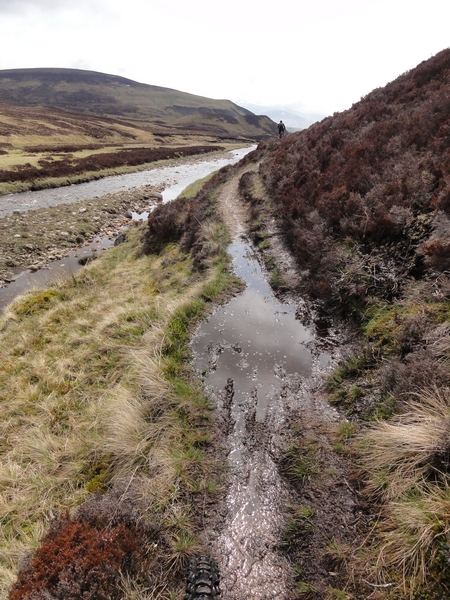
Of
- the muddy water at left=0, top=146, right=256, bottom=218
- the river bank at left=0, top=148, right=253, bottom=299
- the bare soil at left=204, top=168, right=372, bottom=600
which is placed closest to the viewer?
the bare soil at left=204, top=168, right=372, bottom=600

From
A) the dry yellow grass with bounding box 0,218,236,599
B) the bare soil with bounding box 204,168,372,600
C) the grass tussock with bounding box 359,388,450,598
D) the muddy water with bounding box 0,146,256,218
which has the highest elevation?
the muddy water with bounding box 0,146,256,218

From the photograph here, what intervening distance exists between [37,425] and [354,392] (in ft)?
23.5

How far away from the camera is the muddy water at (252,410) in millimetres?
3965

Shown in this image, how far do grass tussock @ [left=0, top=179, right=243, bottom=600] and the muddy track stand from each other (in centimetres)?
46

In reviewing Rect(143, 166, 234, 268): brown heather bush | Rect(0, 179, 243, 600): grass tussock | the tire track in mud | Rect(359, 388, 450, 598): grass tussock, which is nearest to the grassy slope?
Rect(359, 388, 450, 598): grass tussock

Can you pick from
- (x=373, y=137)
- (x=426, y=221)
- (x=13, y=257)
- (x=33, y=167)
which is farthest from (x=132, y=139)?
(x=426, y=221)

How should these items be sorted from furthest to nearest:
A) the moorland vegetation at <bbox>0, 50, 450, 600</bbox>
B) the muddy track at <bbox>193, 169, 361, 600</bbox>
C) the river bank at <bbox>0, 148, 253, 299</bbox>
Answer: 1. the river bank at <bbox>0, 148, 253, 299</bbox>
2. the muddy track at <bbox>193, 169, 361, 600</bbox>
3. the moorland vegetation at <bbox>0, 50, 450, 600</bbox>

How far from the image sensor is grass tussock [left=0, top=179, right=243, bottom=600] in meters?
3.73

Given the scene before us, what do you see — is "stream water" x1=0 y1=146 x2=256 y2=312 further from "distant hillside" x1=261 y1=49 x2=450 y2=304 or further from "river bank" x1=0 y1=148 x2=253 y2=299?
"distant hillside" x1=261 y1=49 x2=450 y2=304

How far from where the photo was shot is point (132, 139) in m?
83.7

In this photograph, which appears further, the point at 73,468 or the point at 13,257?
the point at 13,257

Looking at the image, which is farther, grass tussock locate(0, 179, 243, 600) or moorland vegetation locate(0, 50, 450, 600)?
grass tussock locate(0, 179, 243, 600)

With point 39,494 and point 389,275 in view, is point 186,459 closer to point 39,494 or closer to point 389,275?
point 39,494

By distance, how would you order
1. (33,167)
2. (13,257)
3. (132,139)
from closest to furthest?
1. (13,257)
2. (33,167)
3. (132,139)
